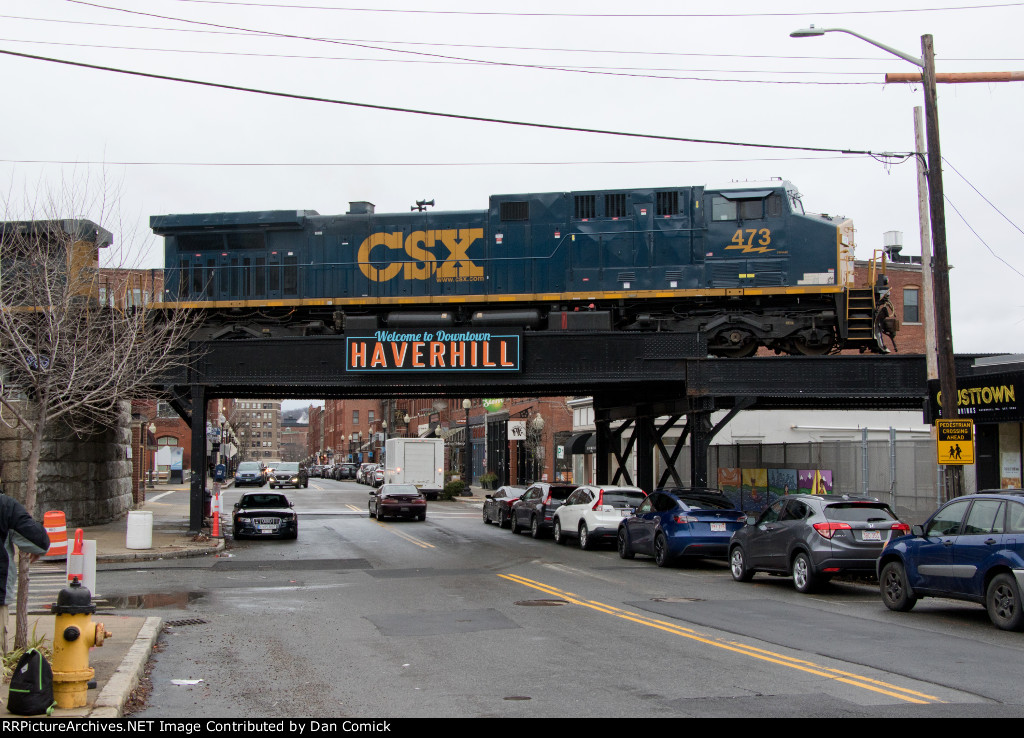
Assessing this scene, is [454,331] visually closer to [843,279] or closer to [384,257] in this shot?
[384,257]

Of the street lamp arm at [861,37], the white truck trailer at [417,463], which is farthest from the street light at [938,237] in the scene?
the white truck trailer at [417,463]

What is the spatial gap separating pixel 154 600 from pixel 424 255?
13462mm

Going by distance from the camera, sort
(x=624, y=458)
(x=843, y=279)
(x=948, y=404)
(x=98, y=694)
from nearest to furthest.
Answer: (x=98, y=694) → (x=948, y=404) → (x=843, y=279) → (x=624, y=458)

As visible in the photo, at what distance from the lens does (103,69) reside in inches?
613

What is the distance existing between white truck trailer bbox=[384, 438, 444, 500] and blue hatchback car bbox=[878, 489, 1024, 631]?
124 ft

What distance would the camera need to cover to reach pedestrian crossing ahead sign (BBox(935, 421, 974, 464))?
1630 centimetres

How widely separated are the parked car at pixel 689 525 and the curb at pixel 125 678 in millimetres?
10674

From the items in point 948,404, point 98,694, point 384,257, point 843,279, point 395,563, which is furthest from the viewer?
point 384,257

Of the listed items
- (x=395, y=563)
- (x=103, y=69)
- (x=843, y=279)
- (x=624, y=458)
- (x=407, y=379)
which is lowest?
(x=395, y=563)

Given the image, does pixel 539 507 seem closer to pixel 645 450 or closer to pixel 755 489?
pixel 645 450

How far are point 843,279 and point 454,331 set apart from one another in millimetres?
9767

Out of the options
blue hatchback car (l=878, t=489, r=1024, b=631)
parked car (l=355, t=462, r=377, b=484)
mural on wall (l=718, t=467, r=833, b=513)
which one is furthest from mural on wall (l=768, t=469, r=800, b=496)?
parked car (l=355, t=462, r=377, b=484)

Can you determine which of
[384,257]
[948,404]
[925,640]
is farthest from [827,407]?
[925,640]

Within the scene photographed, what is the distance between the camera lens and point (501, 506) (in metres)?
31.5
